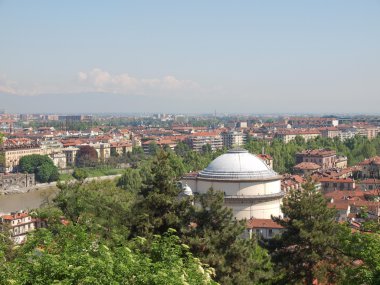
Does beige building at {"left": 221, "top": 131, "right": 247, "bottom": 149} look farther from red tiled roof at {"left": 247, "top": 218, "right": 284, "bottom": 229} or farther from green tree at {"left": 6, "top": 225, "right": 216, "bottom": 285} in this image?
green tree at {"left": 6, "top": 225, "right": 216, "bottom": 285}

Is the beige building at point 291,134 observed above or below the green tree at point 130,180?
above

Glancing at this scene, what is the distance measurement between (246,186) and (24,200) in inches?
1062

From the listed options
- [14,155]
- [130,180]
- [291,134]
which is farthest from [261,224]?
[291,134]

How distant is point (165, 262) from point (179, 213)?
409 centimetres

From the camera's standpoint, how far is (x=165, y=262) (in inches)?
262

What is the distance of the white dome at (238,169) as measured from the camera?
19.2 metres

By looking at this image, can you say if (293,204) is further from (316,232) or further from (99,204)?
(99,204)

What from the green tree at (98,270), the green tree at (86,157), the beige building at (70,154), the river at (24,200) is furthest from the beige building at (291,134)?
the green tree at (98,270)

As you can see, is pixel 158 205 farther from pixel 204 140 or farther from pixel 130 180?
pixel 204 140

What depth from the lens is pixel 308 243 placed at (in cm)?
1041

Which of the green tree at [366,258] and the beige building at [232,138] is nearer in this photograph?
the green tree at [366,258]

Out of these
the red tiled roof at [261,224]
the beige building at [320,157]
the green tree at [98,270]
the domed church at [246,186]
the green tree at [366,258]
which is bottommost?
the beige building at [320,157]

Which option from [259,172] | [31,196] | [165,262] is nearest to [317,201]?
[165,262]

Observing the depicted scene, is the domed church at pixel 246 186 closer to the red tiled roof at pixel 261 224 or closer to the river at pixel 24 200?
the red tiled roof at pixel 261 224
